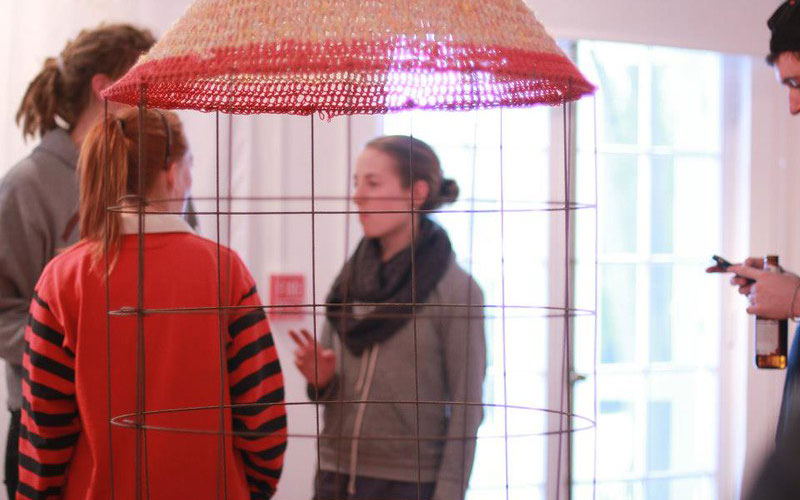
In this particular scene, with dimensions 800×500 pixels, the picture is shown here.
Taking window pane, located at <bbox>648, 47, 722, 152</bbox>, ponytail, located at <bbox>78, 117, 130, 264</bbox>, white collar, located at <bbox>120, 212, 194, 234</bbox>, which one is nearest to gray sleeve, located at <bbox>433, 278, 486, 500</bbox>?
white collar, located at <bbox>120, 212, 194, 234</bbox>

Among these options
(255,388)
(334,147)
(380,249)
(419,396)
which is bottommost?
(419,396)

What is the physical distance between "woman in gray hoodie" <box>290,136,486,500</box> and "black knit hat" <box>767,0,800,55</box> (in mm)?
714

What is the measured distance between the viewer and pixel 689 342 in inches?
129

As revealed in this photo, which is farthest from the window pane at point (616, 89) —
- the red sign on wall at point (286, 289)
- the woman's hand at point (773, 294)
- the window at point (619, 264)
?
the woman's hand at point (773, 294)

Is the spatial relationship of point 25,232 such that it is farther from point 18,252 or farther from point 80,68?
point 80,68

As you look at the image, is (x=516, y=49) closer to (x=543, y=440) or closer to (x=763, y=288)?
(x=763, y=288)

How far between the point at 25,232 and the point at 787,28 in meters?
1.50

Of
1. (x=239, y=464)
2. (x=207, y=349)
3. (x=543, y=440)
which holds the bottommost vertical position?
(x=543, y=440)

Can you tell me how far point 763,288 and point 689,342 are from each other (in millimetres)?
1483

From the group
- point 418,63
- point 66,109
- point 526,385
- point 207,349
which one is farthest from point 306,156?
point 418,63

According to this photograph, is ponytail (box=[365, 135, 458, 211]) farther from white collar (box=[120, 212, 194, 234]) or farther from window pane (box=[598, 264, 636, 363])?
window pane (box=[598, 264, 636, 363])

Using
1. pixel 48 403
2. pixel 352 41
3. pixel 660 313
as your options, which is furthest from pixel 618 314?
pixel 352 41

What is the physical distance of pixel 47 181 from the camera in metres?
1.96

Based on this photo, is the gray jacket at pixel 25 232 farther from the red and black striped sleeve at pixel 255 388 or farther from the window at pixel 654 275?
the window at pixel 654 275
